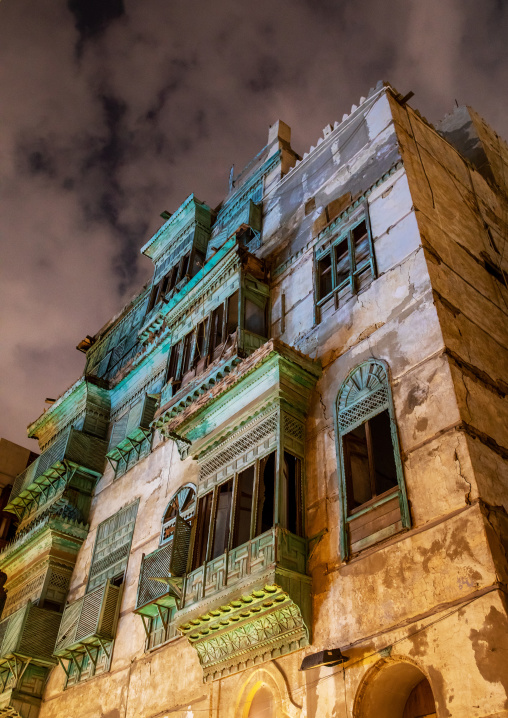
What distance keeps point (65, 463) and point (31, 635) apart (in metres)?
4.81

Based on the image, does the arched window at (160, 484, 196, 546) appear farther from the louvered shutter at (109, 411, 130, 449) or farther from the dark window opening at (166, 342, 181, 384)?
the louvered shutter at (109, 411, 130, 449)

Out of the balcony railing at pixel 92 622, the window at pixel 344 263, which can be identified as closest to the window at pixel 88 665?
the balcony railing at pixel 92 622

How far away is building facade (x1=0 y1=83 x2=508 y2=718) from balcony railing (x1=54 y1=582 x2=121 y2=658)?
0.05 m

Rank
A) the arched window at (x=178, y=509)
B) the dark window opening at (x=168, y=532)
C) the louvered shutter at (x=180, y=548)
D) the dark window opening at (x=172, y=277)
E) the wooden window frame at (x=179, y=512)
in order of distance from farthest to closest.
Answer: the dark window opening at (x=172, y=277) → the dark window opening at (x=168, y=532) → the arched window at (x=178, y=509) → the wooden window frame at (x=179, y=512) → the louvered shutter at (x=180, y=548)

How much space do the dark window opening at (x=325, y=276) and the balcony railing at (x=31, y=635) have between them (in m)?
10.6

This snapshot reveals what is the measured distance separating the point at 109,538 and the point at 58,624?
2.44 meters

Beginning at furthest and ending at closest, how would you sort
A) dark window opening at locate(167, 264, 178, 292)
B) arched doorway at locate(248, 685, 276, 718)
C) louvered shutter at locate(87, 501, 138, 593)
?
1. dark window opening at locate(167, 264, 178, 292)
2. louvered shutter at locate(87, 501, 138, 593)
3. arched doorway at locate(248, 685, 276, 718)

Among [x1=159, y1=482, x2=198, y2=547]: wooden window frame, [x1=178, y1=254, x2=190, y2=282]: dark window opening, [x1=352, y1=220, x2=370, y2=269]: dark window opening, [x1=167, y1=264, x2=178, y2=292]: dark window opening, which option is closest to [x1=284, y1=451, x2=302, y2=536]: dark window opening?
[x1=159, y1=482, x2=198, y2=547]: wooden window frame

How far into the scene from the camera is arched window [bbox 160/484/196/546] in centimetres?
1339

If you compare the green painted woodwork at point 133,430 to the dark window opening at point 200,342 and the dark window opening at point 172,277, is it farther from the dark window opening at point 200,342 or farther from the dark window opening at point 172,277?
the dark window opening at point 172,277

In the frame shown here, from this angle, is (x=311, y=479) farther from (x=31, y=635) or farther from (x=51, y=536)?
(x=51, y=536)

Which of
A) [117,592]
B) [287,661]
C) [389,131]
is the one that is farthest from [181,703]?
[389,131]

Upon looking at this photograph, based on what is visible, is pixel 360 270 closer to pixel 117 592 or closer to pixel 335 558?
pixel 335 558

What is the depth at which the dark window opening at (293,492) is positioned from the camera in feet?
31.9
